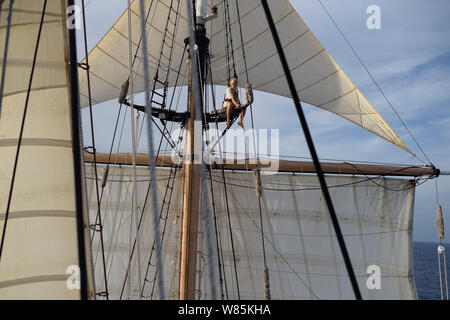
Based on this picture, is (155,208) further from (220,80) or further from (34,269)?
(220,80)

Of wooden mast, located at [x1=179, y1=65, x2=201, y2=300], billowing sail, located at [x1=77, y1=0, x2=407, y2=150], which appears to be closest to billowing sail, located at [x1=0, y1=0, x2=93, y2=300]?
wooden mast, located at [x1=179, y1=65, x2=201, y2=300]

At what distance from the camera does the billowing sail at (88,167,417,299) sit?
11.1 metres

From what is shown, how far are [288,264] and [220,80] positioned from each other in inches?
257

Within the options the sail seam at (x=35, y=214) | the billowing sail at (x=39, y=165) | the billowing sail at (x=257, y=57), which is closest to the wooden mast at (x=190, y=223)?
the billowing sail at (x=257, y=57)

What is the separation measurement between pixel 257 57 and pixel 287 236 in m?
5.67

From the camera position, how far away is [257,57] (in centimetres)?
1178

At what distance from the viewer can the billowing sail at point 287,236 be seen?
11.1 m

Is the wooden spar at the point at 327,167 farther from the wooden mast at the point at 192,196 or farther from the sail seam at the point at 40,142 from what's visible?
the sail seam at the point at 40,142

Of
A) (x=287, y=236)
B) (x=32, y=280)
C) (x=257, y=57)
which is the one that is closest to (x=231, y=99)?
(x=257, y=57)

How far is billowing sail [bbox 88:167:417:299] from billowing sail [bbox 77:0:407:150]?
237 cm

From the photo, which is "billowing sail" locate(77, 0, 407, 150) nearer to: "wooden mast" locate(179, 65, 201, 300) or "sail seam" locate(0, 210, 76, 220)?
"wooden mast" locate(179, 65, 201, 300)

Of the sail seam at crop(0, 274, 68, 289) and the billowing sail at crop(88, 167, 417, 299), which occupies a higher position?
the sail seam at crop(0, 274, 68, 289)

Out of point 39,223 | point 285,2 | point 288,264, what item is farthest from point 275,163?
point 39,223
